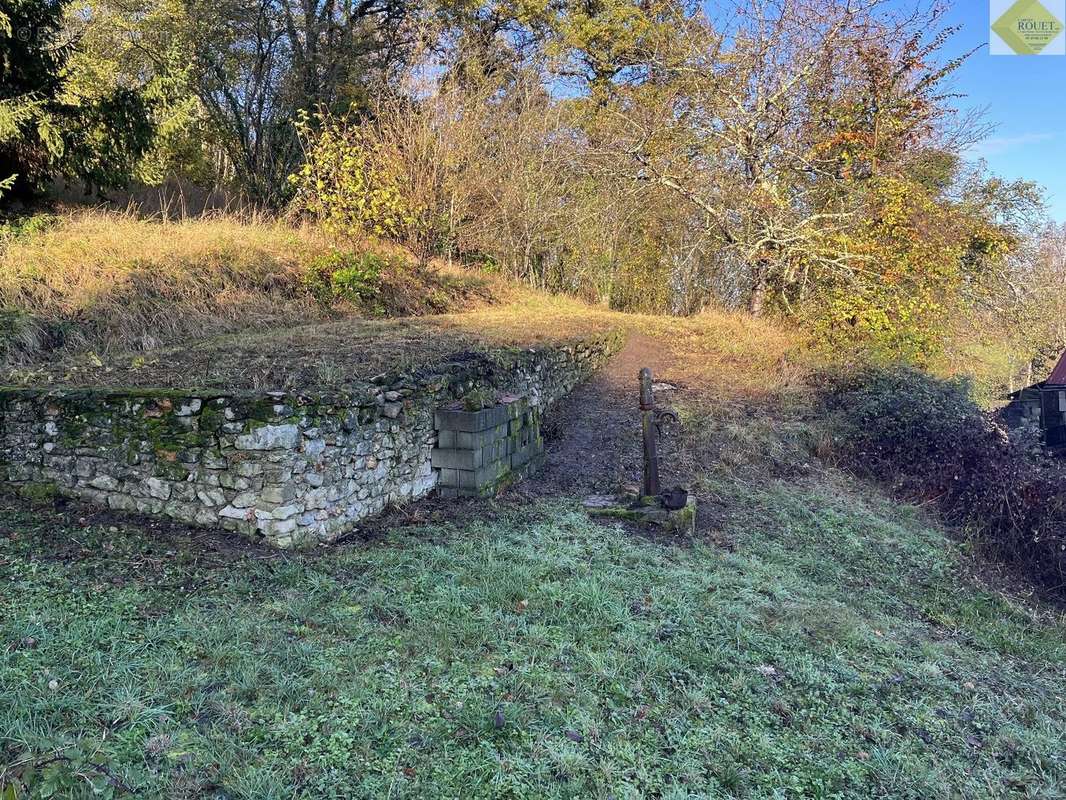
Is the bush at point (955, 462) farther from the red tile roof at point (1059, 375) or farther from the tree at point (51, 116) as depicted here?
the tree at point (51, 116)

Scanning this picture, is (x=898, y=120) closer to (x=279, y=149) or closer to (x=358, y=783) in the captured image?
(x=279, y=149)

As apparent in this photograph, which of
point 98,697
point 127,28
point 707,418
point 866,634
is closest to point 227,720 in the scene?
point 98,697

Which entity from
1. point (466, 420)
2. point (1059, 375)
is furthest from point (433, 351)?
point (1059, 375)

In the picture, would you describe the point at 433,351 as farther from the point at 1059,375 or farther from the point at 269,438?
the point at 1059,375

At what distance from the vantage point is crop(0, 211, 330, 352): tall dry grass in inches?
271

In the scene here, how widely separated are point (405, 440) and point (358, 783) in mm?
2969

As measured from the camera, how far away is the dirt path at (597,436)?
6.11m

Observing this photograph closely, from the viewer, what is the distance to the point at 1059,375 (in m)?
14.8

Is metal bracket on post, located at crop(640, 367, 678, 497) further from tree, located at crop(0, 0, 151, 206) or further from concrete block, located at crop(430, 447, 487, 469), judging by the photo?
tree, located at crop(0, 0, 151, 206)

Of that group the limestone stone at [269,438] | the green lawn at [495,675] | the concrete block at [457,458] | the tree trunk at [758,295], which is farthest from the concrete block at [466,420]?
the tree trunk at [758,295]

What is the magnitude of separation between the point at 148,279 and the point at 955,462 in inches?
396

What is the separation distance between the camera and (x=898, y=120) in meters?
12.5

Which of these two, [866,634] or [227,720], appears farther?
[866,634]

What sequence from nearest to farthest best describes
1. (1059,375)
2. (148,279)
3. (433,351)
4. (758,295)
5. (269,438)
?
(269,438) → (433,351) → (148,279) → (758,295) → (1059,375)
